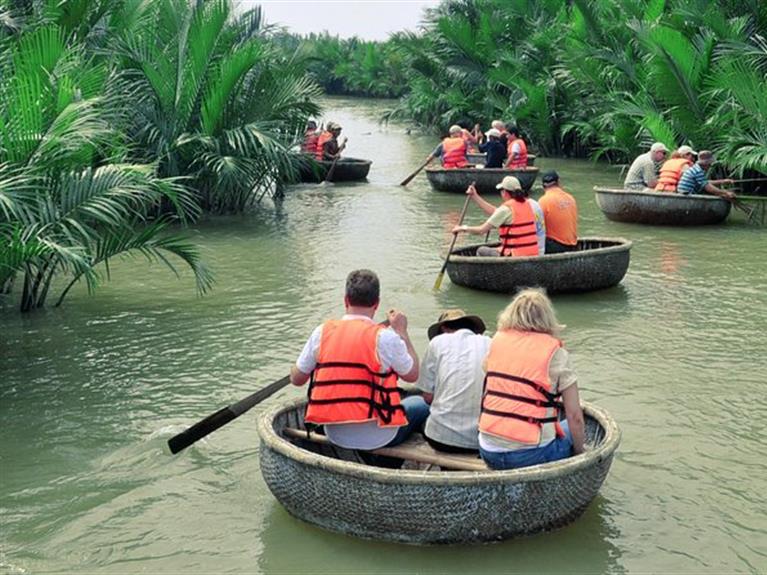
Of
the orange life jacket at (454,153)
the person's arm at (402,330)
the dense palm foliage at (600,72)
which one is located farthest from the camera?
the orange life jacket at (454,153)

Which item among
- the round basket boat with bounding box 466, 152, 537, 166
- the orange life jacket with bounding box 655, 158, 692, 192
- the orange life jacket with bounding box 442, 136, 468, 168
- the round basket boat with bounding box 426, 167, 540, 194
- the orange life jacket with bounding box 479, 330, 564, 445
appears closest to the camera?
the orange life jacket with bounding box 479, 330, 564, 445

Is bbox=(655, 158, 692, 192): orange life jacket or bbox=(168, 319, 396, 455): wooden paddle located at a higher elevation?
bbox=(655, 158, 692, 192): orange life jacket

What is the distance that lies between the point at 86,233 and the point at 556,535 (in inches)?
190

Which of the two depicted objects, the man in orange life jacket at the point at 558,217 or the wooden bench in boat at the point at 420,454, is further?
the man in orange life jacket at the point at 558,217

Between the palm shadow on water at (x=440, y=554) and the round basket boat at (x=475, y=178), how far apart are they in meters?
14.0

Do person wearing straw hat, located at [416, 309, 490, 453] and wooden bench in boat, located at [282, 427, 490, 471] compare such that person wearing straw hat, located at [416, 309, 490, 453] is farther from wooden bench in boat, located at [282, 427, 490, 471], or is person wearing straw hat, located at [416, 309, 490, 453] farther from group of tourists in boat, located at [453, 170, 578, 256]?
group of tourists in boat, located at [453, 170, 578, 256]

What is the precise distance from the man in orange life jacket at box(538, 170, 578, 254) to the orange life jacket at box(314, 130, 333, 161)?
Answer: 1118 centimetres

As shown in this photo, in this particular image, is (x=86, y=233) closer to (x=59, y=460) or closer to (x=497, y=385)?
(x=59, y=460)

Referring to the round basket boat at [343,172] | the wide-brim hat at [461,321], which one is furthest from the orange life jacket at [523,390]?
the round basket boat at [343,172]

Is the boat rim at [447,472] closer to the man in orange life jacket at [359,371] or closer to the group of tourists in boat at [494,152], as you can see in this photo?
the man in orange life jacket at [359,371]

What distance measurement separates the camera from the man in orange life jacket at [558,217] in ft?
36.8

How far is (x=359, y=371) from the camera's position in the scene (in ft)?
18.5

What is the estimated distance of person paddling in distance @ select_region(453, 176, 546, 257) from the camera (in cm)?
1072

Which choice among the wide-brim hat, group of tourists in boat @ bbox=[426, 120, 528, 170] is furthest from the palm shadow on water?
group of tourists in boat @ bbox=[426, 120, 528, 170]
